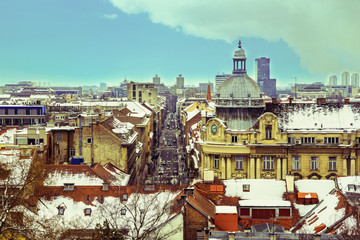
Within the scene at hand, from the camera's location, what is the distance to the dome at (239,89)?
105188 mm

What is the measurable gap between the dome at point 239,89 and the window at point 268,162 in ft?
42.2

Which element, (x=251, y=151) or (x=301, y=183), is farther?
(x=251, y=151)

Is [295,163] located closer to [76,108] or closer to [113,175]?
[113,175]

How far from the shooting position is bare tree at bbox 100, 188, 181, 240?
54.2 meters

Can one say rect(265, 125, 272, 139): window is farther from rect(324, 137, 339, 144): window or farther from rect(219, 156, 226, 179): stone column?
rect(324, 137, 339, 144): window

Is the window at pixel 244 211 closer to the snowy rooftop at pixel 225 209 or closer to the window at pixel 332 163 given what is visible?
the snowy rooftop at pixel 225 209

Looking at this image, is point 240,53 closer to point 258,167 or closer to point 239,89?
point 239,89

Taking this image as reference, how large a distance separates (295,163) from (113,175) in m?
34.7

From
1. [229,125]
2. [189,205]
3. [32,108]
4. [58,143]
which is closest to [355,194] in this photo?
[189,205]

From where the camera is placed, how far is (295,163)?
9931 centimetres

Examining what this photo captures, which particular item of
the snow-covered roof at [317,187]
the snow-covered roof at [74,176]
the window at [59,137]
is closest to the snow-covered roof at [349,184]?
the snow-covered roof at [317,187]

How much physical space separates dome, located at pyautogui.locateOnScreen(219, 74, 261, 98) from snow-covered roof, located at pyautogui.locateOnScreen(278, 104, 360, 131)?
6.93 metres

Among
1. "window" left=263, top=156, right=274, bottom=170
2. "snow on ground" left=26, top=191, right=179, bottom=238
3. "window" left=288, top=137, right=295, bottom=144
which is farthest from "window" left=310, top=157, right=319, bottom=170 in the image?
"snow on ground" left=26, top=191, right=179, bottom=238

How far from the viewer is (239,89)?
10550 cm
